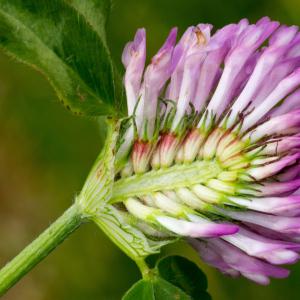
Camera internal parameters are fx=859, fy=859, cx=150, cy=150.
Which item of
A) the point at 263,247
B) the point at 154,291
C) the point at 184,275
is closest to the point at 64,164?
the point at 184,275

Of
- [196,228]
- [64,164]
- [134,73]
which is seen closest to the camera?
[196,228]

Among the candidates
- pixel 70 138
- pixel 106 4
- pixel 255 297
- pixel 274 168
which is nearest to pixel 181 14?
pixel 70 138

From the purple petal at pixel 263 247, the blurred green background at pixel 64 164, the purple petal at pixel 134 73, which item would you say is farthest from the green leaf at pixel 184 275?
the blurred green background at pixel 64 164

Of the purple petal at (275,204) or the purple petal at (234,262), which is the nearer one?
the purple petal at (275,204)

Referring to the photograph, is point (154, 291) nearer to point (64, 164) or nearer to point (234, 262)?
point (234, 262)

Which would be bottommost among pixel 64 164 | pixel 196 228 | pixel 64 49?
pixel 196 228

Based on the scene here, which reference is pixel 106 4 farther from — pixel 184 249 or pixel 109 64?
pixel 184 249

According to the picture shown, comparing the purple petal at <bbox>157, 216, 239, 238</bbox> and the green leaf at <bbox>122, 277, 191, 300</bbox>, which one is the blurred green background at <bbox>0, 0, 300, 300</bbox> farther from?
the purple petal at <bbox>157, 216, 239, 238</bbox>

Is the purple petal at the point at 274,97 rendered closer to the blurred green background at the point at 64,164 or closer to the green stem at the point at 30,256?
the green stem at the point at 30,256
